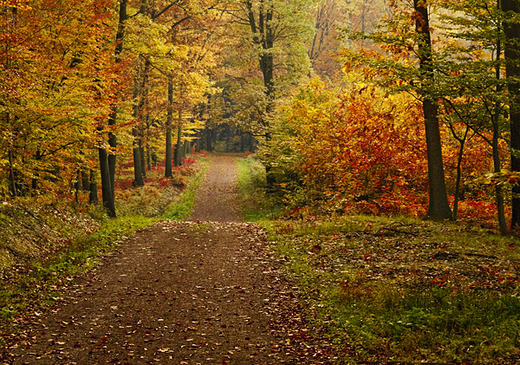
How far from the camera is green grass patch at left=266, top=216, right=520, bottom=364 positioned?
499cm

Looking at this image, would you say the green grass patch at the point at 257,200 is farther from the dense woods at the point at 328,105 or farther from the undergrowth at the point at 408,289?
the undergrowth at the point at 408,289

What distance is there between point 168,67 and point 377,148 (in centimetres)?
912

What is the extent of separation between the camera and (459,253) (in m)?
8.33

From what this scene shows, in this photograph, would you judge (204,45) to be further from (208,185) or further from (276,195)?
(276,195)

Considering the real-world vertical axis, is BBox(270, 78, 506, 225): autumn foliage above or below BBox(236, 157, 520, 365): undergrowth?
above

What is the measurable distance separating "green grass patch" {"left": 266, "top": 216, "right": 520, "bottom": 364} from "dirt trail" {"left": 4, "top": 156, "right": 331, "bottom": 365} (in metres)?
0.58

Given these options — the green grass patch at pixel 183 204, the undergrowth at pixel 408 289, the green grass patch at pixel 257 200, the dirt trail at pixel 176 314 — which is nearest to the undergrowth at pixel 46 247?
the dirt trail at pixel 176 314

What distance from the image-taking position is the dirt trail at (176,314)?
5668 mm

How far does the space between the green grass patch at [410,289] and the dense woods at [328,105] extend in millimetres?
1668

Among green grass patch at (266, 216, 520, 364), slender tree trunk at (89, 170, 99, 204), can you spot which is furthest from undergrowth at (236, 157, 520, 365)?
slender tree trunk at (89, 170, 99, 204)

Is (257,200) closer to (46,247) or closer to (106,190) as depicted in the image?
(106,190)

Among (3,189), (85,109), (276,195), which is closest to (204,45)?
(276,195)

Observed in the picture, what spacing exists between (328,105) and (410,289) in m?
11.1

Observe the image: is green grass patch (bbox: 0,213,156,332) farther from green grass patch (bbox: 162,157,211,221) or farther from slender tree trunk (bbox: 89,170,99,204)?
green grass patch (bbox: 162,157,211,221)
